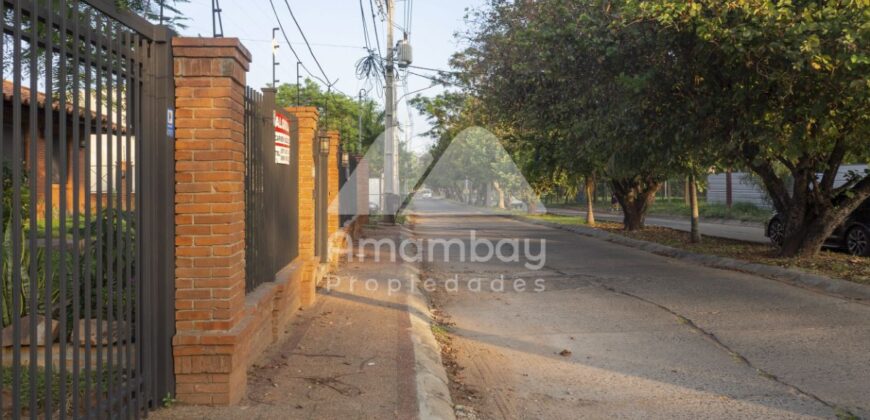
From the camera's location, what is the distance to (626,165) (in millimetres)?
17359

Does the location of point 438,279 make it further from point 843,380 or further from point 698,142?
point 843,380

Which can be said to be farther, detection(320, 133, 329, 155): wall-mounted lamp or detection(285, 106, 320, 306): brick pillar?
detection(320, 133, 329, 155): wall-mounted lamp

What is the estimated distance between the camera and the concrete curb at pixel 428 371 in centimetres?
514

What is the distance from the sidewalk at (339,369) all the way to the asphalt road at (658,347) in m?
0.63

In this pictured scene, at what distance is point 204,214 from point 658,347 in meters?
4.87

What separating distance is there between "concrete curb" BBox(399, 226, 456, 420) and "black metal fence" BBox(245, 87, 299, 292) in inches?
63.9

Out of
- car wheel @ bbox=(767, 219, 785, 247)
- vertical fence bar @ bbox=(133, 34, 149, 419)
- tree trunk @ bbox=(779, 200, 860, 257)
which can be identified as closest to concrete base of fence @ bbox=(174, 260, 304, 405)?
vertical fence bar @ bbox=(133, 34, 149, 419)

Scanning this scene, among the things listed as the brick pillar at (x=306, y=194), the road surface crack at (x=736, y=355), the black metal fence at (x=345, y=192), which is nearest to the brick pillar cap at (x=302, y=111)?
the brick pillar at (x=306, y=194)

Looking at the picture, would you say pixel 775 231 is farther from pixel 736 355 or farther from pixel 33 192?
pixel 33 192

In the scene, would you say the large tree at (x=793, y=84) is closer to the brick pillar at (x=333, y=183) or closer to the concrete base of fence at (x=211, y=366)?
the brick pillar at (x=333, y=183)

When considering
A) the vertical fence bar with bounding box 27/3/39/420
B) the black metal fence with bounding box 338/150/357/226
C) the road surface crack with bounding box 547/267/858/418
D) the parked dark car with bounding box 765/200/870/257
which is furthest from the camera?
the black metal fence with bounding box 338/150/357/226

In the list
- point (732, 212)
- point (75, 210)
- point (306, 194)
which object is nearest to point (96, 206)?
point (75, 210)

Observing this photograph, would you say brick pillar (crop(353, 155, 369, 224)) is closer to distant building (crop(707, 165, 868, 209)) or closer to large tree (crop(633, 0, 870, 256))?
large tree (crop(633, 0, 870, 256))

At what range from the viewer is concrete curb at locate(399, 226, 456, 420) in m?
5.14
